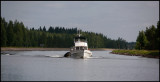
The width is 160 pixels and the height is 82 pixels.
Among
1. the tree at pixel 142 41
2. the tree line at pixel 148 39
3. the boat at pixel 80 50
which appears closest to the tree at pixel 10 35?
the tree line at pixel 148 39

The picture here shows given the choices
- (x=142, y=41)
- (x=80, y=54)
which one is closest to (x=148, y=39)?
(x=142, y=41)

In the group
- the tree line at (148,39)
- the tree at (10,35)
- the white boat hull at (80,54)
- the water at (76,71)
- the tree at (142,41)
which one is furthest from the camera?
the tree at (10,35)

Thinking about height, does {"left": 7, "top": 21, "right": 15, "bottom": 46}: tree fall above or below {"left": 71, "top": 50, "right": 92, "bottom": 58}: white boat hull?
above

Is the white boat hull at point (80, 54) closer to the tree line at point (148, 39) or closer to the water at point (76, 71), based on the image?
the water at point (76, 71)

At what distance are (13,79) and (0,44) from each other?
435 feet

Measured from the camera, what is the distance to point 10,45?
193m

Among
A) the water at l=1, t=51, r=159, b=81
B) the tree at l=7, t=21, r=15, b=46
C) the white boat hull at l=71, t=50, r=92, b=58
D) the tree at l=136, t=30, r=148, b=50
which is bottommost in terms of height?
the water at l=1, t=51, r=159, b=81

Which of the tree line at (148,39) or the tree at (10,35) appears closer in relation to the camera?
the tree line at (148,39)

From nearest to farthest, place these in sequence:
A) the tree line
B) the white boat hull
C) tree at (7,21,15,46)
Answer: the white boat hull → the tree line → tree at (7,21,15,46)

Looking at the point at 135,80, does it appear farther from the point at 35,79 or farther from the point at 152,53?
the point at 152,53

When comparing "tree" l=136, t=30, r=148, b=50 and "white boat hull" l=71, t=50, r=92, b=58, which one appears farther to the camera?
"tree" l=136, t=30, r=148, b=50

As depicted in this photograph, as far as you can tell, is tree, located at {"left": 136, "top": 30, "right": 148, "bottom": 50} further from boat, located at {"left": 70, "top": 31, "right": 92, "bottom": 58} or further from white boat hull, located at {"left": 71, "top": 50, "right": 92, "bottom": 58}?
white boat hull, located at {"left": 71, "top": 50, "right": 92, "bottom": 58}

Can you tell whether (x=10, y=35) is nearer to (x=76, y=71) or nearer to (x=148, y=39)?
(x=148, y=39)

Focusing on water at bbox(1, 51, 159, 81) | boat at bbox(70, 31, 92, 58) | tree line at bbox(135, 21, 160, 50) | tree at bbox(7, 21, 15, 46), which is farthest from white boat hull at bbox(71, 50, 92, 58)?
tree at bbox(7, 21, 15, 46)
